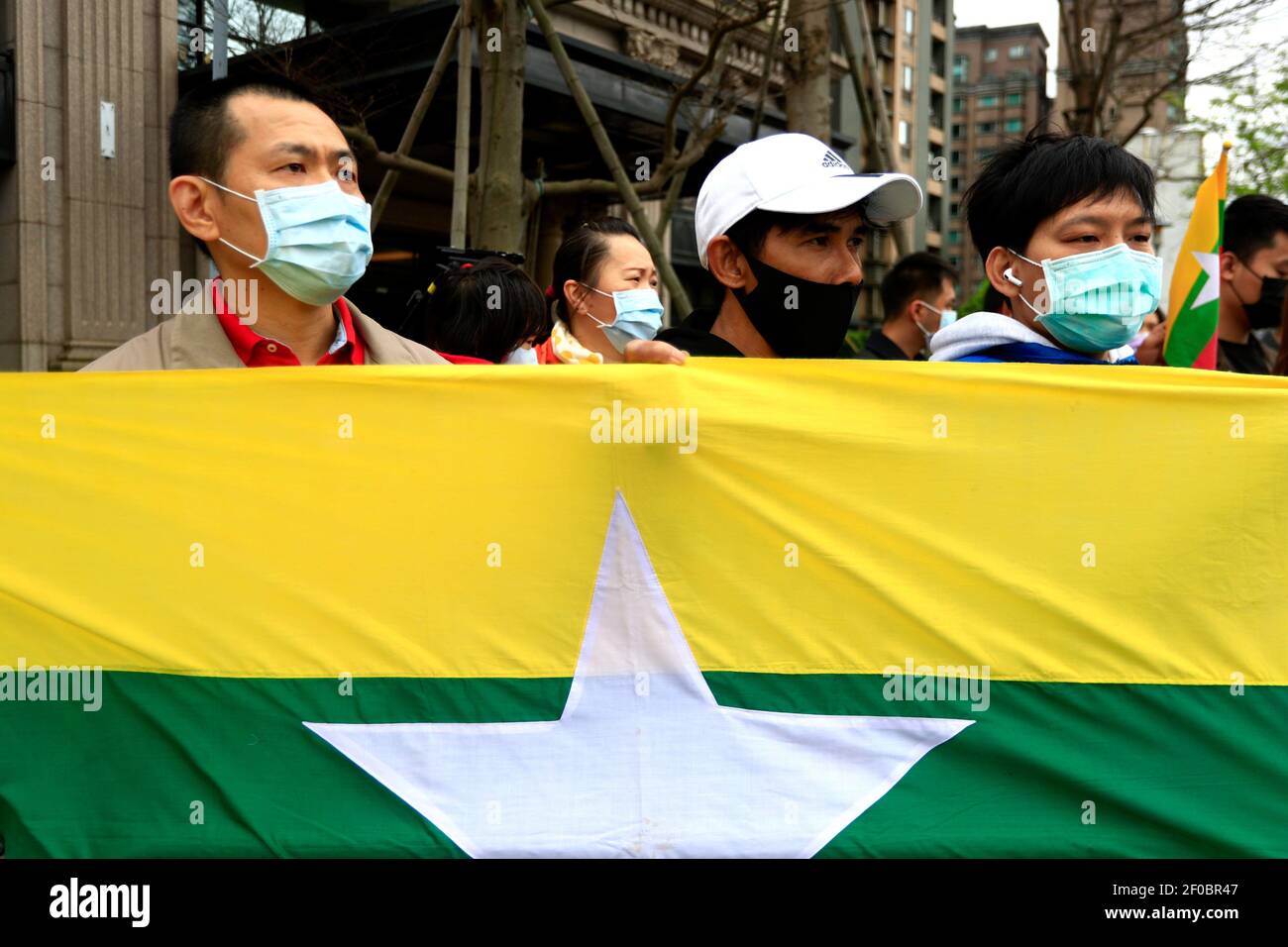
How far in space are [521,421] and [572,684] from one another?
50 cm

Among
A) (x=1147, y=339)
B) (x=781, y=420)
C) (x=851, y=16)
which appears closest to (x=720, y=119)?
(x=851, y=16)

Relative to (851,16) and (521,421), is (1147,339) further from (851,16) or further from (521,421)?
(851,16)

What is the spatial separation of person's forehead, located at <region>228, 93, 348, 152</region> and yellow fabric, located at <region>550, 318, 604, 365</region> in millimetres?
1685

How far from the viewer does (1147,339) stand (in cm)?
518

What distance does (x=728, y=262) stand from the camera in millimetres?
2801

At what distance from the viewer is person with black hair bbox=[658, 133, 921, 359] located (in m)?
2.69

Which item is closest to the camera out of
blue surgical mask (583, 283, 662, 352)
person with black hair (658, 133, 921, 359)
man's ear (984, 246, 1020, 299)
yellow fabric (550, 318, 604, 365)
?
person with black hair (658, 133, 921, 359)

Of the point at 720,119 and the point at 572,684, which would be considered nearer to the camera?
the point at 572,684

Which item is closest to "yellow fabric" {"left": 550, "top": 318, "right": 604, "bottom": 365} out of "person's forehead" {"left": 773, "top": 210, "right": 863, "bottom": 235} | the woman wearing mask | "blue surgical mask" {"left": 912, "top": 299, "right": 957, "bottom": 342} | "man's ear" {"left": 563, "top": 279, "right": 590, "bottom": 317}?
the woman wearing mask

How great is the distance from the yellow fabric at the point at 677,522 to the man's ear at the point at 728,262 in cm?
44

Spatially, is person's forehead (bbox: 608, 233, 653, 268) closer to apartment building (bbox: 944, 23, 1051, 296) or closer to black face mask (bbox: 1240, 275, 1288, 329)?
black face mask (bbox: 1240, 275, 1288, 329)

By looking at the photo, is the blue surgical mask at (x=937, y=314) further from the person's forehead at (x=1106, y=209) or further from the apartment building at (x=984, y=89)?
the apartment building at (x=984, y=89)
